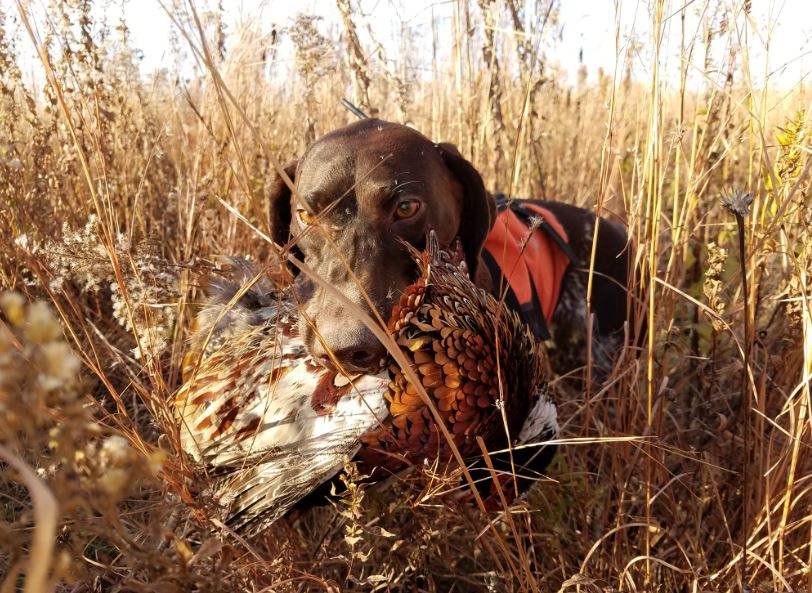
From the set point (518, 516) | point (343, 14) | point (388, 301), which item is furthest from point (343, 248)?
point (343, 14)

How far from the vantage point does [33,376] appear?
454 millimetres

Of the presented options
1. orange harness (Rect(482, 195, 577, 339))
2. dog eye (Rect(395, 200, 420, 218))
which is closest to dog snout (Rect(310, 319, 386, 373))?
dog eye (Rect(395, 200, 420, 218))

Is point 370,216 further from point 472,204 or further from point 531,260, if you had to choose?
point 531,260

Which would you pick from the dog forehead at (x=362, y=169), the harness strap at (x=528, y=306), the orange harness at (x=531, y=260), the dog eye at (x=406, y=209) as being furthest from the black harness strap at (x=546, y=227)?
the dog eye at (x=406, y=209)

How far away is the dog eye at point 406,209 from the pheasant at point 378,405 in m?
0.47

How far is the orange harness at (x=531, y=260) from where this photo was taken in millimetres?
2145

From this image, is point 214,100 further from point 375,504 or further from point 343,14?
point 375,504

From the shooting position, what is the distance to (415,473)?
136cm

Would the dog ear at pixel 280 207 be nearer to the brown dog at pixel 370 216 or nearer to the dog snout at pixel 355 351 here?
the brown dog at pixel 370 216

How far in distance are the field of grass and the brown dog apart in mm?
213

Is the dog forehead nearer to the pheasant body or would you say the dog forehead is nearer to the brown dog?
the brown dog

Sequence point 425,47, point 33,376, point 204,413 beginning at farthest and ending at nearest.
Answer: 1. point 425,47
2. point 204,413
3. point 33,376

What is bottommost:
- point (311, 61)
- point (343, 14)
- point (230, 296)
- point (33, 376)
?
point (230, 296)

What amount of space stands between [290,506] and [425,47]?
2.57m
